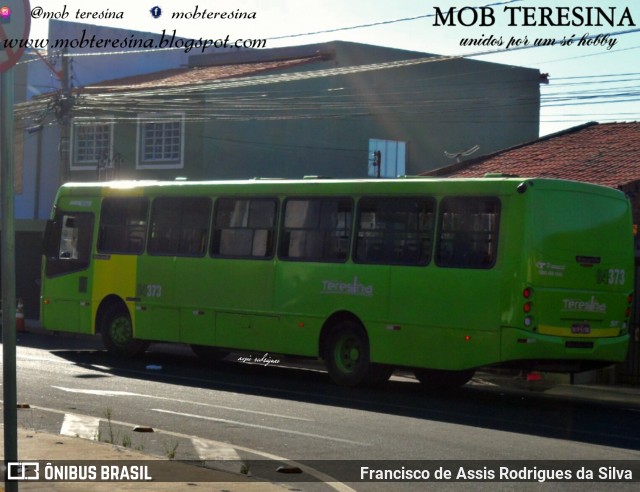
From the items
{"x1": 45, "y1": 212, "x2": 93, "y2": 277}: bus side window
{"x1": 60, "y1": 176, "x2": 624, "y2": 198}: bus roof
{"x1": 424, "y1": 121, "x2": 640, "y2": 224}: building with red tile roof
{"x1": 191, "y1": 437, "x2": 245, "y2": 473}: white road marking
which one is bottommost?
{"x1": 191, "y1": 437, "x2": 245, "y2": 473}: white road marking

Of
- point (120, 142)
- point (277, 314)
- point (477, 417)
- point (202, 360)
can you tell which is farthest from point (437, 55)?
point (477, 417)

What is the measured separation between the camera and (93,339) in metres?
29.6

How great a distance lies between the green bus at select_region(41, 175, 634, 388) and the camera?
16.4 meters

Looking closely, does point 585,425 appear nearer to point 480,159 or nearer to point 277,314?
point 277,314

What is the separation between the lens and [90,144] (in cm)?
4094

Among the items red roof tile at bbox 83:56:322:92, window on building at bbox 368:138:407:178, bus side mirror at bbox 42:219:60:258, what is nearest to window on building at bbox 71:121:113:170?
red roof tile at bbox 83:56:322:92

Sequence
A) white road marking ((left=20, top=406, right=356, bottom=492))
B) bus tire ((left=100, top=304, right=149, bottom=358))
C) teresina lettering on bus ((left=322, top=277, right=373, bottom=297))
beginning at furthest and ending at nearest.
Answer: bus tire ((left=100, top=304, right=149, bottom=358)) → teresina lettering on bus ((left=322, top=277, right=373, bottom=297)) → white road marking ((left=20, top=406, right=356, bottom=492))

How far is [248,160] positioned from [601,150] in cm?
1227

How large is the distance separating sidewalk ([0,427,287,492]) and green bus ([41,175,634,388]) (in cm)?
685

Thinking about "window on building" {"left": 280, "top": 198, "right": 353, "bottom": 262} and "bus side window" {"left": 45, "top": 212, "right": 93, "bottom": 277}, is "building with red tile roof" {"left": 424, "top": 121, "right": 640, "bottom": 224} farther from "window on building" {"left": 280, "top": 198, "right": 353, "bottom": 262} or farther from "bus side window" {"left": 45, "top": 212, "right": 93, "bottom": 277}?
"bus side window" {"left": 45, "top": 212, "right": 93, "bottom": 277}

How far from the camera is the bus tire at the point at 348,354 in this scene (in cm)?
1817

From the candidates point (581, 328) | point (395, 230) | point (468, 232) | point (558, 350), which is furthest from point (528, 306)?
point (395, 230)

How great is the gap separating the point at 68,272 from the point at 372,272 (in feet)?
27.0

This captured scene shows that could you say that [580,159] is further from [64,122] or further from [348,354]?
[64,122]
